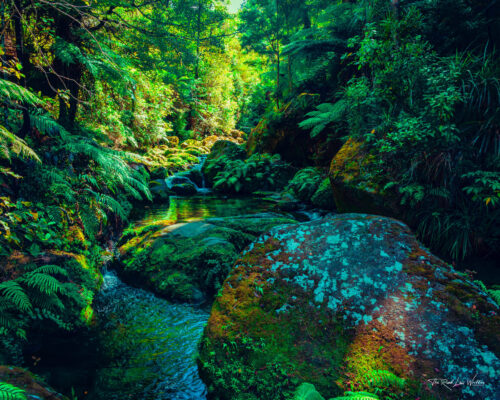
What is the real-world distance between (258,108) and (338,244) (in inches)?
861

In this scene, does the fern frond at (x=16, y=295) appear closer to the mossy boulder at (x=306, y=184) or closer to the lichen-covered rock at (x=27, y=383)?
the lichen-covered rock at (x=27, y=383)

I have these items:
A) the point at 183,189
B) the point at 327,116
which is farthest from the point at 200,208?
the point at 327,116

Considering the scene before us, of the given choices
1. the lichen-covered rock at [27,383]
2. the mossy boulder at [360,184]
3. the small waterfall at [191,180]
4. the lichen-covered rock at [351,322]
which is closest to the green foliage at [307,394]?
the lichen-covered rock at [351,322]

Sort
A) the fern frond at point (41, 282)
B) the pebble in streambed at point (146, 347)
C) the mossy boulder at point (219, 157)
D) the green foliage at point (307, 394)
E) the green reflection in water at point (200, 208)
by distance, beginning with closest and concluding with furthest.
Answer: the green foliage at point (307, 394)
the pebble in streambed at point (146, 347)
the fern frond at point (41, 282)
the green reflection in water at point (200, 208)
the mossy boulder at point (219, 157)

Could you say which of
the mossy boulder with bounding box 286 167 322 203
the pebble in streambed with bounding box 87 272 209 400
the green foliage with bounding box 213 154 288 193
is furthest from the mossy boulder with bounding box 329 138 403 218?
the green foliage with bounding box 213 154 288 193

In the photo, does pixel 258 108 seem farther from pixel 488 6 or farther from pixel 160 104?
pixel 488 6

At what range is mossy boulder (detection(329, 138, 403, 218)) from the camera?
4.61 m

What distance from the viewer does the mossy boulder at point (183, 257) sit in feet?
12.3

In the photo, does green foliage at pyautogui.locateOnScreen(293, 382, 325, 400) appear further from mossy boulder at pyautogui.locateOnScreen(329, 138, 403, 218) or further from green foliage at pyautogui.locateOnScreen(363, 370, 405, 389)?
mossy boulder at pyautogui.locateOnScreen(329, 138, 403, 218)

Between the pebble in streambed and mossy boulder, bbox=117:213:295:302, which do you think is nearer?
the pebble in streambed

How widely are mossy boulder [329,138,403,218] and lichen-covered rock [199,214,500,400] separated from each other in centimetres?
252

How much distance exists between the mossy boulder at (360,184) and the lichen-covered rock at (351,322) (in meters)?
2.52

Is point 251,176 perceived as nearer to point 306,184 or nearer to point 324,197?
point 306,184

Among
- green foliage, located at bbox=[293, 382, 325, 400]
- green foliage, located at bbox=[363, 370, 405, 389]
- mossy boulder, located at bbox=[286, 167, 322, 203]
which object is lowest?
green foliage, located at bbox=[363, 370, 405, 389]
